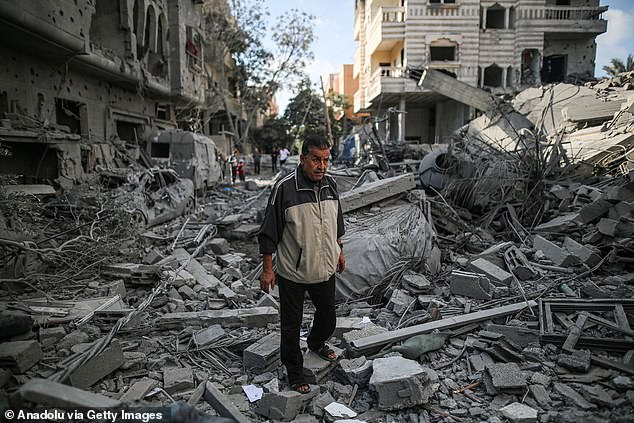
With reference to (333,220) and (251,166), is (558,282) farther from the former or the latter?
(251,166)

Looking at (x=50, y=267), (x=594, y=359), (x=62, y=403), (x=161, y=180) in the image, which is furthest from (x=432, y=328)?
(x=161, y=180)

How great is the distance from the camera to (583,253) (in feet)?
16.6

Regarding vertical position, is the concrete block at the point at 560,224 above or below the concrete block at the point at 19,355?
above

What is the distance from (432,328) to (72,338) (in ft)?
10.2

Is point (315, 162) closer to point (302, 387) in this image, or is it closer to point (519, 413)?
point (302, 387)

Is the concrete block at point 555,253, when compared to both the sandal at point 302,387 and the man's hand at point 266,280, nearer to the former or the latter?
the sandal at point 302,387

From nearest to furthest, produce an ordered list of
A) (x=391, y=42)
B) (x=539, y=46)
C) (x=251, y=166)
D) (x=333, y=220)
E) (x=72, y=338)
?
(x=333, y=220) → (x=72, y=338) → (x=539, y=46) → (x=391, y=42) → (x=251, y=166)

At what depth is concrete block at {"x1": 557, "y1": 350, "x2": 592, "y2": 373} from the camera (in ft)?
9.53

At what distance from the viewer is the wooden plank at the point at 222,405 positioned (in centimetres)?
243

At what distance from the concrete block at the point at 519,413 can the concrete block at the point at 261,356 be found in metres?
1.69

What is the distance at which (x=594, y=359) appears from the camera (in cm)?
299

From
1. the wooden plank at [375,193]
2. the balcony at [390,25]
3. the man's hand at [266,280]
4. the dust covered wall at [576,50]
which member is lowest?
the man's hand at [266,280]

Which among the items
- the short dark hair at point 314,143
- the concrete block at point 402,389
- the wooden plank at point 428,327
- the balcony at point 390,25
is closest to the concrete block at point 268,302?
the wooden plank at point 428,327

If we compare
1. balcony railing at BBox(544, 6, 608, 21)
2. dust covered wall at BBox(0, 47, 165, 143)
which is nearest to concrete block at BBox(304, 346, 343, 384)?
dust covered wall at BBox(0, 47, 165, 143)
